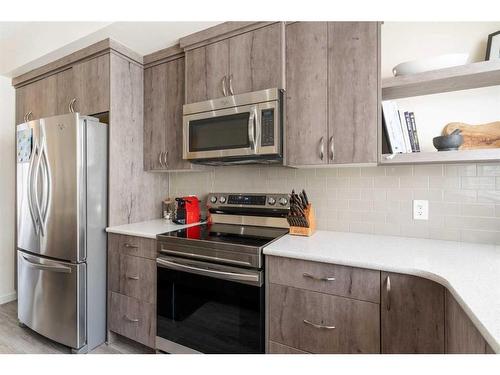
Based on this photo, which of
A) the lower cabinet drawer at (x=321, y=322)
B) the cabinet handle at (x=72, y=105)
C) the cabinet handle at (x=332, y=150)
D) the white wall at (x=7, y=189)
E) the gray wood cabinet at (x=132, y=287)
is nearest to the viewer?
the lower cabinet drawer at (x=321, y=322)

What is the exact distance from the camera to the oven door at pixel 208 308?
143 cm

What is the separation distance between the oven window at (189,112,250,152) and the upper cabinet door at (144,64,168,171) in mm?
429

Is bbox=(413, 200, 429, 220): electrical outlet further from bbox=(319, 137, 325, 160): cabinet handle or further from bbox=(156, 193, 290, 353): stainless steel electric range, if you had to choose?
bbox=(156, 193, 290, 353): stainless steel electric range

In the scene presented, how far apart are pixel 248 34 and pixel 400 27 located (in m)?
0.98

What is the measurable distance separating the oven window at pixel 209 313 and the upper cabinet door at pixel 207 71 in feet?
4.13

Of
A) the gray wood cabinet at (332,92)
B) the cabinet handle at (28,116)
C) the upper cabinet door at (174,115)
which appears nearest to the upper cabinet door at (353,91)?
the gray wood cabinet at (332,92)

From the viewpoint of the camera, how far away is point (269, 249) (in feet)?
4.59

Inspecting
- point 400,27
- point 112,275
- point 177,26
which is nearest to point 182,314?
point 112,275

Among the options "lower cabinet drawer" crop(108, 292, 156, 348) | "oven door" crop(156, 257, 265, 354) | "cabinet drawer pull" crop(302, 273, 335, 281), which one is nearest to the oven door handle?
"oven door" crop(156, 257, 265, 354)

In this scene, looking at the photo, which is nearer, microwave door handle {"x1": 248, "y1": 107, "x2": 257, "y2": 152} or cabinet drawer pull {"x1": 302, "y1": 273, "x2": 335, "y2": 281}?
cabinet drawer pull {"x1": 302, "y1": 273, "x2": 335, "y2": 281}

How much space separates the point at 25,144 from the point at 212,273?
186cm

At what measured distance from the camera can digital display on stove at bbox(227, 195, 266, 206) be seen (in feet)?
6.68

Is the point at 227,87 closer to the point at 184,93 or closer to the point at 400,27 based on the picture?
the point at 184,93

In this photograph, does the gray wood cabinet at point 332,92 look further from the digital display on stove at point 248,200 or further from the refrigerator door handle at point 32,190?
the refrigerator door handle at point 32,190
